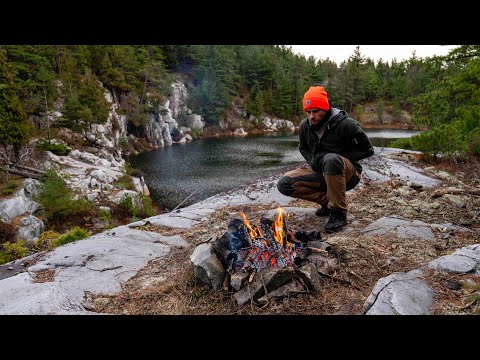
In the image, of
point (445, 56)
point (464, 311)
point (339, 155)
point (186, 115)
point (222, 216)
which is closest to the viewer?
point (464, 311)

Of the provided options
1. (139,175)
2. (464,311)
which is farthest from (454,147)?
(139,175)

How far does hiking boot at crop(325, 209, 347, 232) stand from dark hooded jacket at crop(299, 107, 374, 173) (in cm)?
75

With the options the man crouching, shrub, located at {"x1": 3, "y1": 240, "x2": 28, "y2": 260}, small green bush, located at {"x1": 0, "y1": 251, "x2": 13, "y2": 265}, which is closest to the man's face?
the man crouching

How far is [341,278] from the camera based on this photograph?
10.6 ft

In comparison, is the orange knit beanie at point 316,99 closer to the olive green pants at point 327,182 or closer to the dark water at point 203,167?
the olive green pants at point 327,182

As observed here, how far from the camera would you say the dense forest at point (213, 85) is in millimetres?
10141

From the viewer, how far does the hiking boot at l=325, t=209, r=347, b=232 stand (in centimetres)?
466

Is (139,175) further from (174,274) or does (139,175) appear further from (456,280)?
(456,280)

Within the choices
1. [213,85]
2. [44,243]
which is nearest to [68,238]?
[44,243]

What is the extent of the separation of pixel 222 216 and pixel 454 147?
8.23 meters

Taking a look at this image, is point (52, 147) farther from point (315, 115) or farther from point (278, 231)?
point (278, 231)
